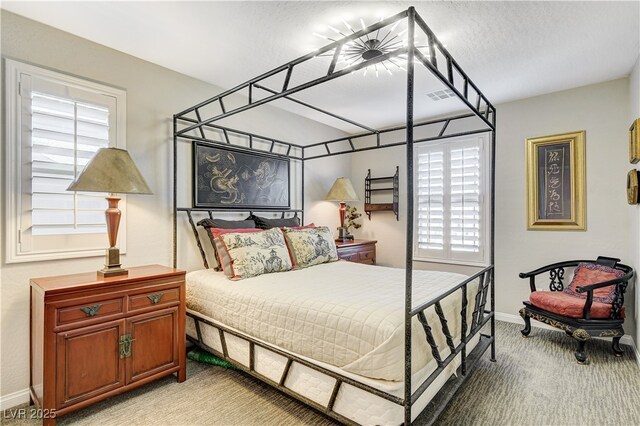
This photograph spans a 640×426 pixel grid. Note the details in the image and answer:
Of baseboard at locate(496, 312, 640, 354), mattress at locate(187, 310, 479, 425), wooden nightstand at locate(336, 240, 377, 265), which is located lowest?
baseboard at locate(496, 312, 640, 354)

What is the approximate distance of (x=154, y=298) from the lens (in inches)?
89.0

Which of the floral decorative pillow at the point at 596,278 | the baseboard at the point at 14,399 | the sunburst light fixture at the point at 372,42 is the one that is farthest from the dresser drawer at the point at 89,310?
the floral decorative pillow at the point at 596,278

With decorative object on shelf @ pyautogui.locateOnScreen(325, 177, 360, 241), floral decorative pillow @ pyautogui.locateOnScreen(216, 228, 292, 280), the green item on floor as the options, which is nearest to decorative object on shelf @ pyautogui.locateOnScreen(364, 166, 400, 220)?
decorative object on shelf @ pyautogui.locateOnScreen(325, 177, 360, 241)

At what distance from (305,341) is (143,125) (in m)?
2.28

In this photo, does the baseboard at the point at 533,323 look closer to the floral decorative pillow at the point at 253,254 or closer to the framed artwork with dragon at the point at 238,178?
the floral decorative pillow at the point at 253,254

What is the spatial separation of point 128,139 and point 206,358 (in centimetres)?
196

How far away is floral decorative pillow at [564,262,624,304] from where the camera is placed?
295cm

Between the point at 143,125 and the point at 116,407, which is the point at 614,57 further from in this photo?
the point at 116,407

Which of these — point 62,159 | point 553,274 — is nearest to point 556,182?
point 553,274

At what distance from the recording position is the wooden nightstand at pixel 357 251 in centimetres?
404

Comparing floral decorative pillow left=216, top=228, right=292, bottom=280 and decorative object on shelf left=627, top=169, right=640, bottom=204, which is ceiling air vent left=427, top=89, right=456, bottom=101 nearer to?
decorative object on shelf left=627, top=169, right=640, bottom=204

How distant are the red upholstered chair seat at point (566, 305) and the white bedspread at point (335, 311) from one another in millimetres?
1094

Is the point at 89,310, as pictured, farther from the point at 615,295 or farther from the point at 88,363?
the point at 615,295

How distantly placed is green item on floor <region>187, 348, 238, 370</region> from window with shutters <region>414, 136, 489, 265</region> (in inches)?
116
